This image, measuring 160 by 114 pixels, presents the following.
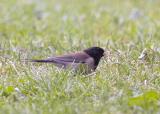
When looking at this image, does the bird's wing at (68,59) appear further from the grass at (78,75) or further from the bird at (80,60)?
the grass at (78,75)

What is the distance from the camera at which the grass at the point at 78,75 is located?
5.32m

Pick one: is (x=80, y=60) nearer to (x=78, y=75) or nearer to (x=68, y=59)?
(x=68, y=59)

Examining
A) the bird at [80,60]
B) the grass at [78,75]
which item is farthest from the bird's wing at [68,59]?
the grass at [78,75]

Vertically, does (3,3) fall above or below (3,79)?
above

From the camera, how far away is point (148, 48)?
25.1ft

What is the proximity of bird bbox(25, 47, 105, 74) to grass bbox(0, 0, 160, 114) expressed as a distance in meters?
0.10

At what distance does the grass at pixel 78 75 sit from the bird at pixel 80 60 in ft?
0.31

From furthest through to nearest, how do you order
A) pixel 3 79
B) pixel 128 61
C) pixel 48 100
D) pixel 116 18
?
pixel 116 18 < pixel 128 61 < pixel 3 79 < pixel 48 100

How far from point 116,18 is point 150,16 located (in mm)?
709

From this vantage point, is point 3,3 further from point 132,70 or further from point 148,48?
point 132,70

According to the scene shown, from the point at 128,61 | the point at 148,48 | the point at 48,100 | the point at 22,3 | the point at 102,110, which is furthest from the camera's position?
the point at 22,3

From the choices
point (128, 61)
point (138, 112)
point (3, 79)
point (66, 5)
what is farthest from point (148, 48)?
point (66, 5)

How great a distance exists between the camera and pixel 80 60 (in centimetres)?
696

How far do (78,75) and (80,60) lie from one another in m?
0.71
